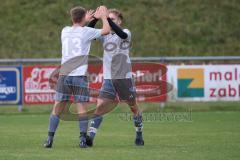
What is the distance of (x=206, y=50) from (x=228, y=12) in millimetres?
3225

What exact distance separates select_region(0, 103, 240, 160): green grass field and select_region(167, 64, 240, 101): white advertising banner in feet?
4.10

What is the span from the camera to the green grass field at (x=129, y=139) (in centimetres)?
1001

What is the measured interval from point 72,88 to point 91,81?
8.31 meters

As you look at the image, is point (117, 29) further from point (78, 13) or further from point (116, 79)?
point (116, 79)

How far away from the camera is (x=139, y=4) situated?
3055cm

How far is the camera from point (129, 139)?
12.7 m

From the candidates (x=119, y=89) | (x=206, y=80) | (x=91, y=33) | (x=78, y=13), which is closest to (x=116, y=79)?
(x=119, y=89)

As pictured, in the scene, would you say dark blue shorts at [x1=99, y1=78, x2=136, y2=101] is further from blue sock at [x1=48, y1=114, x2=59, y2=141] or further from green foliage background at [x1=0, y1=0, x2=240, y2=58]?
green foliage background at [x1=0, y1=0, x2=240, y2=58]

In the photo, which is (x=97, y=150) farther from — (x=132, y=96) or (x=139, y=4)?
(x=139, y=4)

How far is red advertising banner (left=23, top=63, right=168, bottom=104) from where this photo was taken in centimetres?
1953

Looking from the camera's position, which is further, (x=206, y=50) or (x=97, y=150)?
(x=206, y=50)

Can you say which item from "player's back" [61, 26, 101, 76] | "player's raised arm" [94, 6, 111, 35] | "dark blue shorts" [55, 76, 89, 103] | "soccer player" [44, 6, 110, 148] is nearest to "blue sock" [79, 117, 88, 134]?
"soccer player" [44, 6, 110, 148]

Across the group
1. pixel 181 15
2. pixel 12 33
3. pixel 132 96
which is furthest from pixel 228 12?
pixel 132 96

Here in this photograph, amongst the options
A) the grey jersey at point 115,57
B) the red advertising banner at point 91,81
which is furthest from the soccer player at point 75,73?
the red advertising banner at point 91,81
